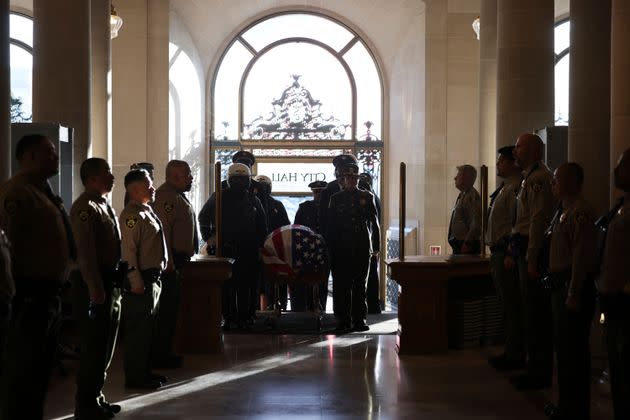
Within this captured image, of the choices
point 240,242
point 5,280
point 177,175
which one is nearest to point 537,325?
point 177,175

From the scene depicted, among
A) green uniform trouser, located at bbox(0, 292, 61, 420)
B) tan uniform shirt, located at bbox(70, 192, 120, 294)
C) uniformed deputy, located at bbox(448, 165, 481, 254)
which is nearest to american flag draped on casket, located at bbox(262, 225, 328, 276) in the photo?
uniformed deputy, located at bbox(448, 165, 481, 254)

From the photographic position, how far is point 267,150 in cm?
2175

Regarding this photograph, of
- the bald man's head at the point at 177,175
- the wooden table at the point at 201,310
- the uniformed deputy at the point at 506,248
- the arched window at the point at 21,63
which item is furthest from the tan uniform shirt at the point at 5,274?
the arched window at the point at 21,63

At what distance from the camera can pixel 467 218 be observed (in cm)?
1001

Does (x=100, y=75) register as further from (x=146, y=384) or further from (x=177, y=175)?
(x=146, y=384)

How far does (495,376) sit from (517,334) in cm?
47

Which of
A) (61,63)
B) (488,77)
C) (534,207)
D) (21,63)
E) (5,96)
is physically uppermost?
(21,63)

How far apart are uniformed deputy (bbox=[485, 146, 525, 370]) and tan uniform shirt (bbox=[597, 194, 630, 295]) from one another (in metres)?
2.39

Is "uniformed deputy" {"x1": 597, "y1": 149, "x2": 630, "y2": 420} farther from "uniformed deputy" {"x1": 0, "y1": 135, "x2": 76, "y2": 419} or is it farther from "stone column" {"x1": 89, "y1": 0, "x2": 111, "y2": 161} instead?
"stone column" {"x1": 89, "y1": 0, "x2": 111, "y2": 161}

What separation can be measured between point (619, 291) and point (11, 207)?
323 centimetres

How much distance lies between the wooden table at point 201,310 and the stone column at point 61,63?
227 cm

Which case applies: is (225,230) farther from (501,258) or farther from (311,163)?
(311,163)

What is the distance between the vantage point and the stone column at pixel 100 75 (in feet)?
40.2

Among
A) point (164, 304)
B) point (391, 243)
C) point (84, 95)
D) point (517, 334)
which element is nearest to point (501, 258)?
point (517, 334)
